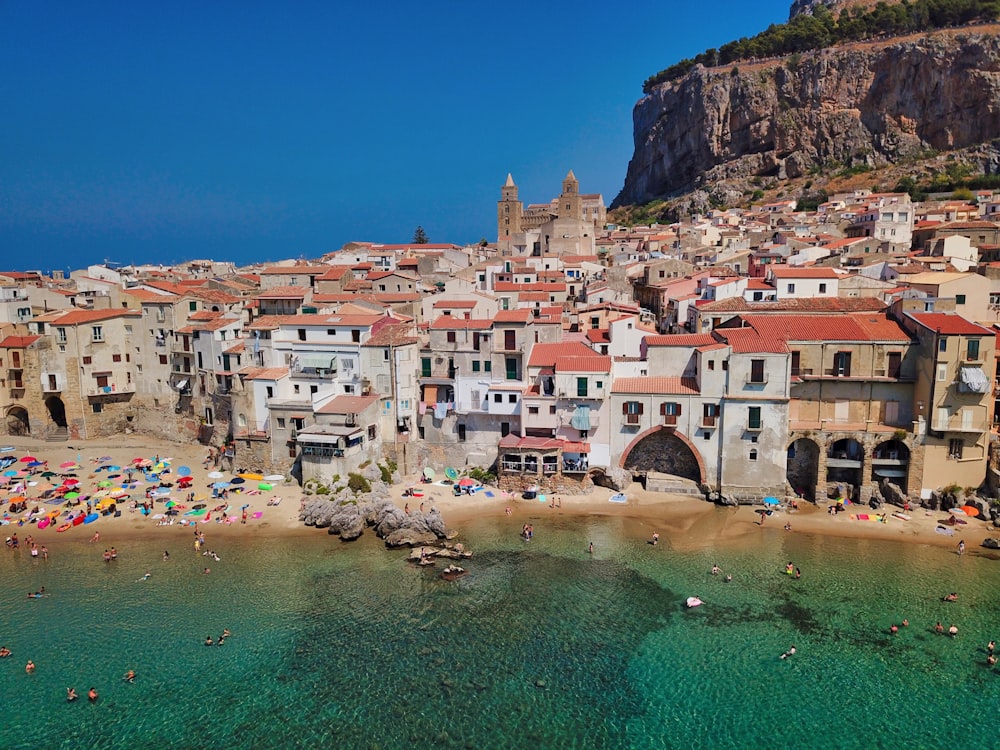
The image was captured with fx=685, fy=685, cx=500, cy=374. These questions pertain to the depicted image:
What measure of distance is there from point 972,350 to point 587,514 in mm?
21891

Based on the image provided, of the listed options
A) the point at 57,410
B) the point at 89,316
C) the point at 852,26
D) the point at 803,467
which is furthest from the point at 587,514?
the point at 852,26

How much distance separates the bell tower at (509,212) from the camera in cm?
10890

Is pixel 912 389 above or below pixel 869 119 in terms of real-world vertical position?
below

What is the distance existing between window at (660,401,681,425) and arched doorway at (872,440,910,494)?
11033 millimetres

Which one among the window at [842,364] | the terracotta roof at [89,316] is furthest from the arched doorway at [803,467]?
the terracotta roof at [89,316]

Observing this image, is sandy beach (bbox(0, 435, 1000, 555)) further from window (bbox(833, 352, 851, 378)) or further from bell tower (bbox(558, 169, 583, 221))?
bell tower (bbox(558, 169, 583, 221))

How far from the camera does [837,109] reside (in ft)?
409

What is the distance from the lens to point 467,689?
2452cm

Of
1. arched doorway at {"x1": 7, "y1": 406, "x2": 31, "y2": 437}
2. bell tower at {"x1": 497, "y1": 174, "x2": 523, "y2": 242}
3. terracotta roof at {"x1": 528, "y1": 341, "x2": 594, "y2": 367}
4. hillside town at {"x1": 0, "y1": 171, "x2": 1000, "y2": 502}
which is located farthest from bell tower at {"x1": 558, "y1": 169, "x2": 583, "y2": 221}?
arched doorway at {"x1": 7, "y1": 406, "x2": 31, "y2": 437}

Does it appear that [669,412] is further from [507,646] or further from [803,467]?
[507,646]

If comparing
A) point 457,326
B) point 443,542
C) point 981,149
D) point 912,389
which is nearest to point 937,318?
point 912,389

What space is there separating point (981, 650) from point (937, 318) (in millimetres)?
19098

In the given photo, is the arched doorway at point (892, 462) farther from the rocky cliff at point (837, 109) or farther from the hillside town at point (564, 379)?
the rocky cliff at point (837, 109)

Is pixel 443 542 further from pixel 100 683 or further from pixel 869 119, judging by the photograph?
pixel 869 119
